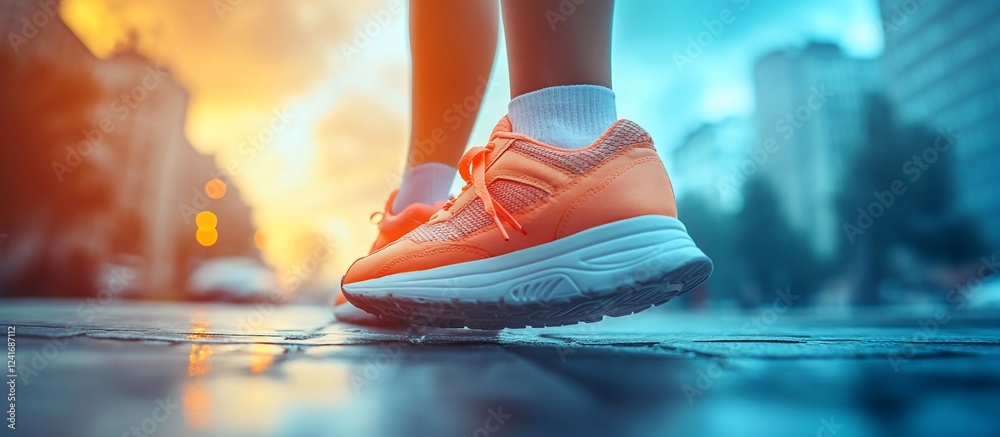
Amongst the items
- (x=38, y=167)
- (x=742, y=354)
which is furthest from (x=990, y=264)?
(x=38, y=167)

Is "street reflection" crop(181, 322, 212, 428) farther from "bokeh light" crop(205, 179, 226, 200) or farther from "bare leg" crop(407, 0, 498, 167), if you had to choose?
"bokeh light" crop(205, 179, 226, 200)

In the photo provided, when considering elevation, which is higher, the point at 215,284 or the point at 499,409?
the point at 215,284

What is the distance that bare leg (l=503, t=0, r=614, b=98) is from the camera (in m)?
0.62

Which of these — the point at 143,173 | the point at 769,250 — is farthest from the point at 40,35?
the point at 769,250

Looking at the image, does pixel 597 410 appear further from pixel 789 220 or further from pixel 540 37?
pixel 789 220

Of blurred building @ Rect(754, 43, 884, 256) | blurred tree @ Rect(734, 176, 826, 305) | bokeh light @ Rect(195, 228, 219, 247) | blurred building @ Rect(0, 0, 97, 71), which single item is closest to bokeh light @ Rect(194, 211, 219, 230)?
bokeh light @ Rect(195, 228, 219, 247)

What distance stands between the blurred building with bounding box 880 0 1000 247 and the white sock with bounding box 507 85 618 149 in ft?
61.5

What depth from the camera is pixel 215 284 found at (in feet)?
22.9

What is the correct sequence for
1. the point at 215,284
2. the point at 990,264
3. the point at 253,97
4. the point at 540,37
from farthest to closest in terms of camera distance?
the point at 990,264 < the point at 253,97 < the point at 215,284 < the point at 540,37

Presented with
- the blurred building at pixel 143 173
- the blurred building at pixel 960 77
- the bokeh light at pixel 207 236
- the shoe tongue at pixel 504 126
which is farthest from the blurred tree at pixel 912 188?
the bokeh light at pixel 207 236

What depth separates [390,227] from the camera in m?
0.95

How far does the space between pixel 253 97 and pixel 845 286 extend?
16.7 meters

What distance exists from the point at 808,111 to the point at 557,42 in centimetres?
2195

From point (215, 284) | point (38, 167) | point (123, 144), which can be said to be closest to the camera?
point (215, 284)
